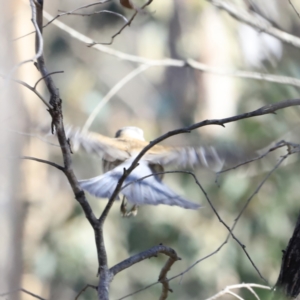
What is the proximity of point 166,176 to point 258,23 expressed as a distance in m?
1.47

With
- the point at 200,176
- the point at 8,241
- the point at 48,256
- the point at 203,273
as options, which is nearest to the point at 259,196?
the point at 200,176

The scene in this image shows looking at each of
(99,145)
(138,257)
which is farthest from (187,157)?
(138,257)

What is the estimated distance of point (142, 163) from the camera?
2109mm

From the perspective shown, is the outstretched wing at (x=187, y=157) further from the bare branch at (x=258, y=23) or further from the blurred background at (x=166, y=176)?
the blurred background at (x=166, y=176)

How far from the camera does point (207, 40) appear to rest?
4.48 metres

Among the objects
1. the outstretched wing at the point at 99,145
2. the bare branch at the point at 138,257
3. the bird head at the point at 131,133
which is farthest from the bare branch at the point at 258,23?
the bare branch at the point at 138,257

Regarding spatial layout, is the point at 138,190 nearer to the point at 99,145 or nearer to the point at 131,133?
the point at 99,145

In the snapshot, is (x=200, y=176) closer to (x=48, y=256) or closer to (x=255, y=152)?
(x=48, y=256)

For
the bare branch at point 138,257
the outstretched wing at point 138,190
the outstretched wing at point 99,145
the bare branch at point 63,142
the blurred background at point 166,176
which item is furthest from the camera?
the blurred background at point 166,176

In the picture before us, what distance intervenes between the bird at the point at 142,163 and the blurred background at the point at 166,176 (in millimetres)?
791

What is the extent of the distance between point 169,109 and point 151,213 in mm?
Answer: 941

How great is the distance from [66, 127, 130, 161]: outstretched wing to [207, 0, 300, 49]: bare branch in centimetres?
82

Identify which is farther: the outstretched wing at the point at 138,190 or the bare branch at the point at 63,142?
the outstretched wing at the point at 138,190

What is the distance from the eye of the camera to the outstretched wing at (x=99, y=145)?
78.3 inches
